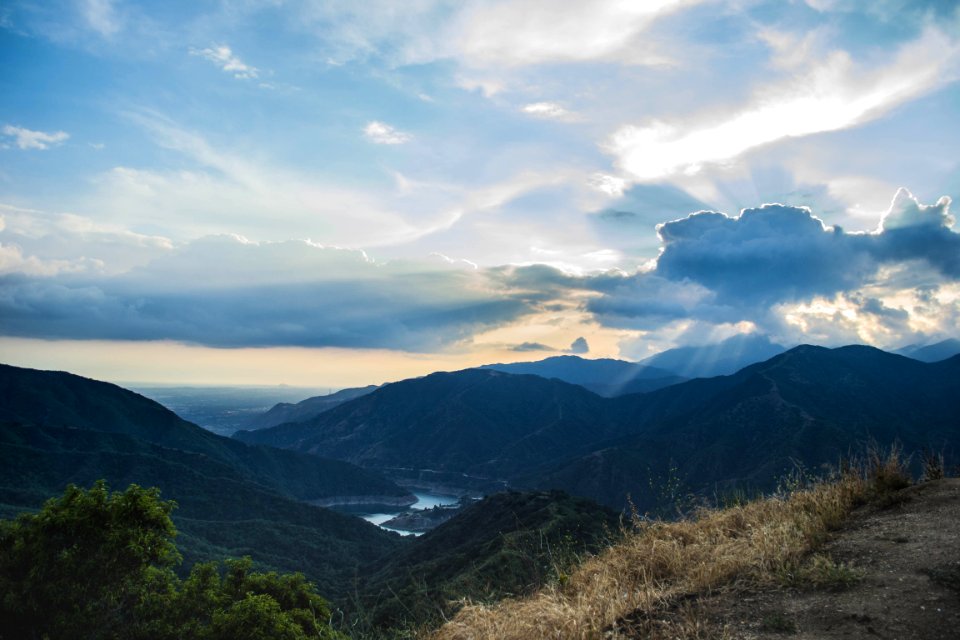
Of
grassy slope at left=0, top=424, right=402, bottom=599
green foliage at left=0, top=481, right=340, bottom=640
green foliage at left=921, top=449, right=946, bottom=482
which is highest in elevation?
green foliage at left=921, top=449, right=946, bottom=482

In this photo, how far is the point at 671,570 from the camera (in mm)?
6926

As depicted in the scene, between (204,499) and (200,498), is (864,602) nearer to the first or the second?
(204,499)

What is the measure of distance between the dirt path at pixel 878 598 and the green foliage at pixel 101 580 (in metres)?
19.9

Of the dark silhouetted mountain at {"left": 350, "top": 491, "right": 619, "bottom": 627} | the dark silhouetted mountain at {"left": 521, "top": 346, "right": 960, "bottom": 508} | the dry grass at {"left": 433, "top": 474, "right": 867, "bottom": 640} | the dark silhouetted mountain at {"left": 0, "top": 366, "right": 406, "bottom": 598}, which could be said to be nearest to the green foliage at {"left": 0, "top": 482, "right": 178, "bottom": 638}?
the dry grass at {"left": 433, "top": 474, "right": 867, "bottom": 640}

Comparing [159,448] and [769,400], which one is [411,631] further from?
[769,400]

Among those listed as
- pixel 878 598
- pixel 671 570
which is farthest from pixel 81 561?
pixel 878 598

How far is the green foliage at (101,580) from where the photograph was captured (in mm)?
20734

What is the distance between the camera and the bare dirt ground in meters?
4.85

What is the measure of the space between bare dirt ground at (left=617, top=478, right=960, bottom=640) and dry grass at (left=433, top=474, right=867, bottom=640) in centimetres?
15

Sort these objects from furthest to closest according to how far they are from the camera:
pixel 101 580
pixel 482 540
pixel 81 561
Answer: pixel 482 540 → pixel 101 580 → pixel 81 561

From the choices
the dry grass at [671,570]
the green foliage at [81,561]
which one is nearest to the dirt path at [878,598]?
the dry grass at [671,570]

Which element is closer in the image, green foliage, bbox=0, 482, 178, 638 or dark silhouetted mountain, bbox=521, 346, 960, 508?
green foliage, bbox=0, 482, 178, 638

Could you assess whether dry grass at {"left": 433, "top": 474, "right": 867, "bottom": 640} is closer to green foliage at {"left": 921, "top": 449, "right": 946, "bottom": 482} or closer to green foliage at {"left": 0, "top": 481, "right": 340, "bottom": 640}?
green foliage at {"left": 921, "top": 449, "right": 946, "bottom": 482}

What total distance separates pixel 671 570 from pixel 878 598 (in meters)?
2.30
